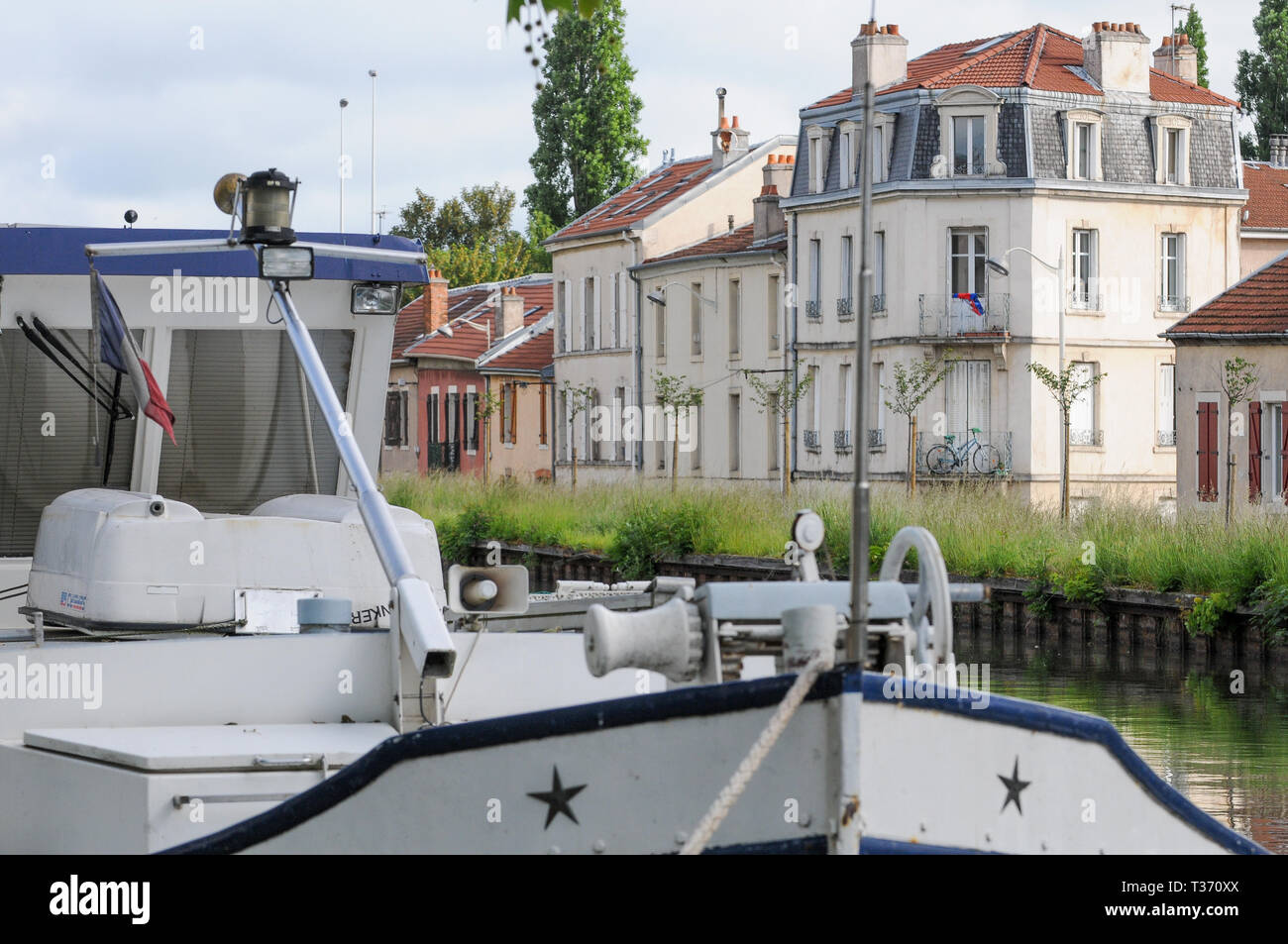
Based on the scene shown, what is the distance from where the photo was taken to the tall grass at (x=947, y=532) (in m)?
26.3

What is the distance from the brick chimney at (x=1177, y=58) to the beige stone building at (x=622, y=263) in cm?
1122

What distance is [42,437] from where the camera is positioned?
10.2m

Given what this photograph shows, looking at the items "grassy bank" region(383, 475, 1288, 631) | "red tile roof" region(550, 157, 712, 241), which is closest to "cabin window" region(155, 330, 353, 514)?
"grassy bank" region(383, 475, 1288, 631)

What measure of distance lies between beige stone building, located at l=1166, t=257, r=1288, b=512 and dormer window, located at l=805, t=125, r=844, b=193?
14.3 meters

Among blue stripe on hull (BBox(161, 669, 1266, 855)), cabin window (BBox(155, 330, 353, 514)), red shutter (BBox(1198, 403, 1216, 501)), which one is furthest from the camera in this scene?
red shutter (BBox(1198, 403, 1216, 501))

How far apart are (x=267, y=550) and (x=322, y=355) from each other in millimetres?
1294

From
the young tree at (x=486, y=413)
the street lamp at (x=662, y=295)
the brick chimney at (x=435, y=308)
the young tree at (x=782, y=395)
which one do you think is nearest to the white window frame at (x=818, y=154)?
the young tree at (x=782, y=395)

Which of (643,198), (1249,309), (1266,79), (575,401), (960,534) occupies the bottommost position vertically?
(960,534)

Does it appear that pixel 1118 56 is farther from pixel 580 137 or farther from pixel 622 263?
pixel 580 137

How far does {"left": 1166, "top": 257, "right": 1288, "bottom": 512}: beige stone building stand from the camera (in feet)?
118

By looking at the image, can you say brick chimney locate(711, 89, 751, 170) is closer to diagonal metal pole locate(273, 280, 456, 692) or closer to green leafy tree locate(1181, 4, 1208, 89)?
green leafy tree locate(1181, 4, 1208, 89)

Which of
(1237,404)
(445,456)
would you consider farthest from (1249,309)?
(445,456)

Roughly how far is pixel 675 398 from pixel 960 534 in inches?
841
